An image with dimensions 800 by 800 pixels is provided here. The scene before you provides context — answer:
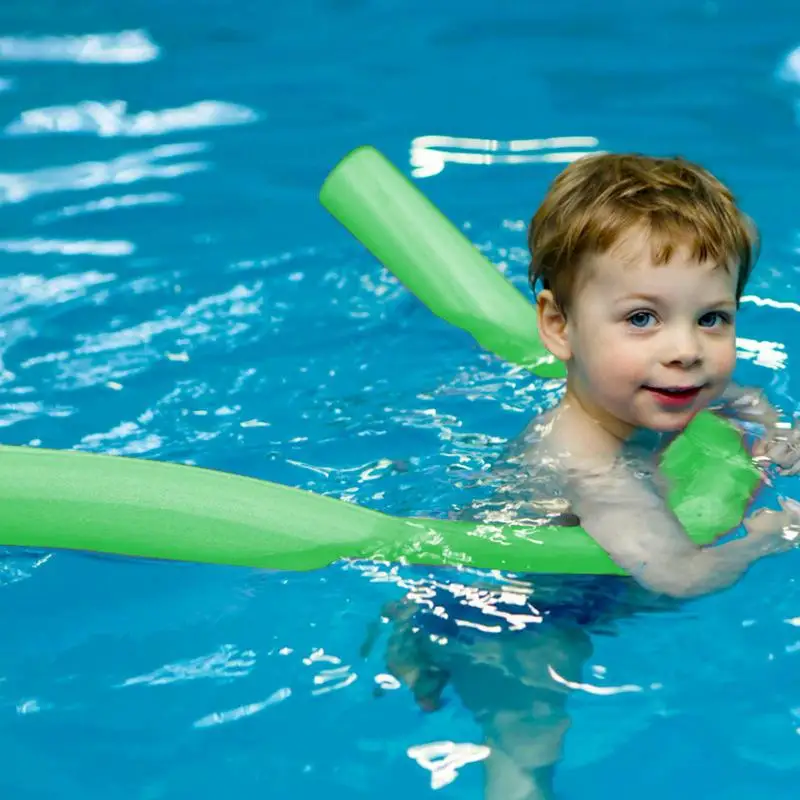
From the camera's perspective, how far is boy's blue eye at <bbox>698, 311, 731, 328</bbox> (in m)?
2.20

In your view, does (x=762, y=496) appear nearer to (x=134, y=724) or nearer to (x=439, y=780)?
(x=439, y=780)

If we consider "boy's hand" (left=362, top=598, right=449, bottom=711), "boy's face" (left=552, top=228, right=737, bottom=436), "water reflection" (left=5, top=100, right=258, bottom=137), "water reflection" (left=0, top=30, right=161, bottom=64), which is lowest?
"boy's hand" (left=362, top=598, right=449, bottom=711)

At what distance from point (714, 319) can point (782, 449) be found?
42cm

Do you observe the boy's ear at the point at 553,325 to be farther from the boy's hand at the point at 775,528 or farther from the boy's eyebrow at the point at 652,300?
the boy's hand at the point at 775,528

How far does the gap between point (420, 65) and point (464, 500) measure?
261 cm

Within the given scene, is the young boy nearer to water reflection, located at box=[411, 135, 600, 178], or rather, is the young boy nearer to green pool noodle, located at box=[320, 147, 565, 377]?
green pool noodle, located at box=[320, 147, 565, 377]

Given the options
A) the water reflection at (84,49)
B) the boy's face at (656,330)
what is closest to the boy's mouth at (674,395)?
the boy's face at (656,330)

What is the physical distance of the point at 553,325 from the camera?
Result: 2.39m

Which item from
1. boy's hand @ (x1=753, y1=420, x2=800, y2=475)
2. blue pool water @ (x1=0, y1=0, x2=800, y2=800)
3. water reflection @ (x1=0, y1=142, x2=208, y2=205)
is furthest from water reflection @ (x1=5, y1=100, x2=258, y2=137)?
boy's hand @ (x1=753, y1=420, x2=800, y2=475)

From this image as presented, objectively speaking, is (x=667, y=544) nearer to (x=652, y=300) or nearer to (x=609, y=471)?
(x=609, y=471)

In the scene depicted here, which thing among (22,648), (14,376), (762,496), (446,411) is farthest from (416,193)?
(22,648)

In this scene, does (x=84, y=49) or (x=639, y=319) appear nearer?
(x=639, y=319)

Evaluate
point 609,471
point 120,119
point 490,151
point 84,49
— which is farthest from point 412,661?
point 84,49

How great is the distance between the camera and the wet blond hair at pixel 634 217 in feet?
7.13
